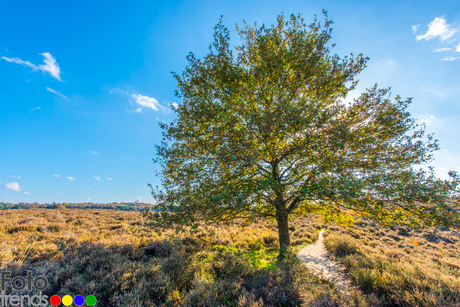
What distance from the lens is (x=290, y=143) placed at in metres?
8.03

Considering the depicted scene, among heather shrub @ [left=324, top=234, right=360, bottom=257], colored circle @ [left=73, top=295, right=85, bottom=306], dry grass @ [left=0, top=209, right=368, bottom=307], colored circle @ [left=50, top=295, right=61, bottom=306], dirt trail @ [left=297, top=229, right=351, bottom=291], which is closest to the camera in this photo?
colored circle @ [left=50, top=295, right=61, bottom=306]

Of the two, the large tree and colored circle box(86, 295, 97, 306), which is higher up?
the large tree

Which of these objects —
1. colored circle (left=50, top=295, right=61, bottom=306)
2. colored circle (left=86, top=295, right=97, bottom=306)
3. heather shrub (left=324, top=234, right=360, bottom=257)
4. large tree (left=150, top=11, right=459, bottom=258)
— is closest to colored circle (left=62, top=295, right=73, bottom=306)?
colored circle (left=50, top=295, right=61, bottom=306)

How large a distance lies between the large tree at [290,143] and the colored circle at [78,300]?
308 centimetres

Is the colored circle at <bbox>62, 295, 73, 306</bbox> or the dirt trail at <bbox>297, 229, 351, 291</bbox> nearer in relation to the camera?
the colored circle at <bbox>62, 295, 73, 306</bbox>

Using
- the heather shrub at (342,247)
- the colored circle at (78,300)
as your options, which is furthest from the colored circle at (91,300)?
the heather shrub at (342,247)

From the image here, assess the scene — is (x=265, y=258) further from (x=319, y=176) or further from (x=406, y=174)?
(x=406, y=174)

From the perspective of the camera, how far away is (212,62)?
29.8 feet

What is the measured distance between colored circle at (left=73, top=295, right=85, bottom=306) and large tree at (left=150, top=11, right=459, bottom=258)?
308cm

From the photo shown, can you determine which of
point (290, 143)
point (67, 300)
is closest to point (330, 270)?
point (290, 143)

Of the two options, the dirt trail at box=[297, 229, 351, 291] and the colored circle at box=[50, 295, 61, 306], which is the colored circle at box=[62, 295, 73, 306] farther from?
the dirt trail at box=[297, 229, 351, 291]

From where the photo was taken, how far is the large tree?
6.18 meters

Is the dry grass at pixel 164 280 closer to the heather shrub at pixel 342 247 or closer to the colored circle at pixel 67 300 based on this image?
the colored circle at pixel 67 300

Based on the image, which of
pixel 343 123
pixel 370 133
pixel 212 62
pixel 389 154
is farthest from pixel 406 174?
pixel 212 62
